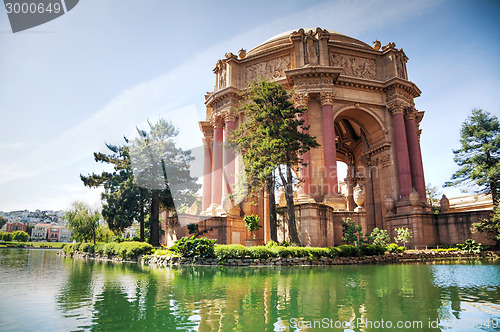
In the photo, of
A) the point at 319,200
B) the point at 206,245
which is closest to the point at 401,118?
the point at 319,200

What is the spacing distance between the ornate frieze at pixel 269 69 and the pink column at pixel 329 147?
543 centimetres

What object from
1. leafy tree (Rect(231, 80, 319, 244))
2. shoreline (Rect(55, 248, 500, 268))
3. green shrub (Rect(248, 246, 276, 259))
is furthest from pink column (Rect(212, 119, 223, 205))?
green shrub (Rect(248, 246, 276, 259))

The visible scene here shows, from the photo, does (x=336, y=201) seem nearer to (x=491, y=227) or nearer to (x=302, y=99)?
(x=302, y=99)

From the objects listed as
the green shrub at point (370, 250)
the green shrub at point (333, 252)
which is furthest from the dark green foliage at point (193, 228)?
the green shrub at point (370, 250)

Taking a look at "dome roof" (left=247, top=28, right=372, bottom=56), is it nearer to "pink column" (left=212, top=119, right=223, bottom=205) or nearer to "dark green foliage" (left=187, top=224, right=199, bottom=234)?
"pink column" (left=212, top=119, right=223, bottom=205)

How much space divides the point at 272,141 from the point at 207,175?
1735cm

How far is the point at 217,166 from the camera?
31109mm

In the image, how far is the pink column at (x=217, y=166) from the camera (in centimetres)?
2962

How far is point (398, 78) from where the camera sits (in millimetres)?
29625

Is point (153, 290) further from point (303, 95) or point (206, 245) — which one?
point (303, 95)

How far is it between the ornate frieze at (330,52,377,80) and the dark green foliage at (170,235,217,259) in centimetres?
2153

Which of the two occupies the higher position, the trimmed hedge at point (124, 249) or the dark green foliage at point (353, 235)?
the dark green foliage at point (353, 235)

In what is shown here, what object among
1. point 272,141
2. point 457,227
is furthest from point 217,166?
point 457,227

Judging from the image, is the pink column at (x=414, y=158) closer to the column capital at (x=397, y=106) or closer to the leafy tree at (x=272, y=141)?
the column capital at (x=397, y=106)
